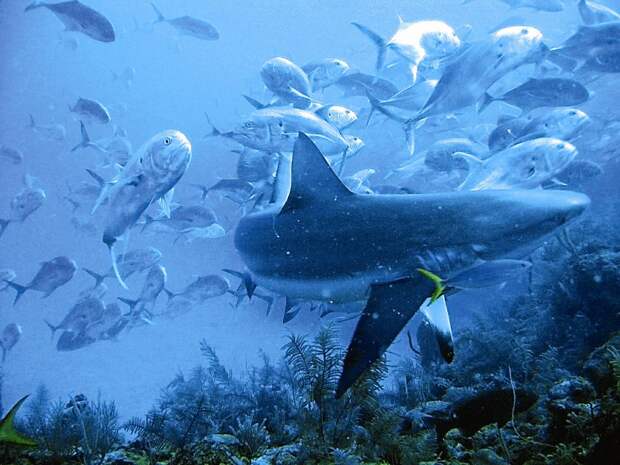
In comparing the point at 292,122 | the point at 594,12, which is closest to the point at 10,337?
the point at 292,122

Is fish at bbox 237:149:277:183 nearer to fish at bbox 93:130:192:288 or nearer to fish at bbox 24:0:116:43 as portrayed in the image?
fish at bbox 93:130:192:288

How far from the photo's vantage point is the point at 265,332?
671 inches

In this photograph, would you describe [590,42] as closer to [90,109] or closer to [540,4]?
[540,4]

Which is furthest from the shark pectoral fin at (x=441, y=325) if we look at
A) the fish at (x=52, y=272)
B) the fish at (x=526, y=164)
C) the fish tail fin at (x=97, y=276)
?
the fish at (x=52, y=272)

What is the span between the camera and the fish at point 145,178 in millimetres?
4328

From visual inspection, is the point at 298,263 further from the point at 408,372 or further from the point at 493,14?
the point at 493,14

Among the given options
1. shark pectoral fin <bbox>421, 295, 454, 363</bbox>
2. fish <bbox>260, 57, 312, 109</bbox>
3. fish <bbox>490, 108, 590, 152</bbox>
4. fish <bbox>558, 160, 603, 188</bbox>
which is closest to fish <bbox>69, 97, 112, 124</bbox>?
fish <bbox>260, 57, 312, 109</bbox>

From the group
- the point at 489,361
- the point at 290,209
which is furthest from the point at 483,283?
the point at 489,361

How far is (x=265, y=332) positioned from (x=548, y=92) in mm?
13394

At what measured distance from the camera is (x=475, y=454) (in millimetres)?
2762

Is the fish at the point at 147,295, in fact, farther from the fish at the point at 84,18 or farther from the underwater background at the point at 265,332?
the fish at the point at 84,18

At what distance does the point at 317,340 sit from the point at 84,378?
1677cm

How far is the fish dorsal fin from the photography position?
3230 mm

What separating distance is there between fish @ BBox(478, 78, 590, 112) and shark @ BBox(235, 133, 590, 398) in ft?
16.3
